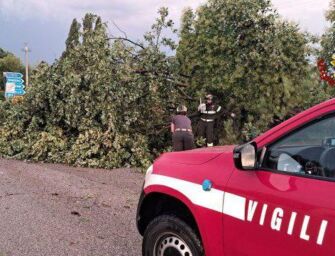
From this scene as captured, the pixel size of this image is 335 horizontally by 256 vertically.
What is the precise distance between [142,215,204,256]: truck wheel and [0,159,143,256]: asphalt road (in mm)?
1328

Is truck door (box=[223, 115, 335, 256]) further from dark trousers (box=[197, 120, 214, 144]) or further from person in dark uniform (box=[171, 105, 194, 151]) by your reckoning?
dark trousers (box=[197, 120, 214, 144])

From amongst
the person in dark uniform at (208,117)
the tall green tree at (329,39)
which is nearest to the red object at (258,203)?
the person in dark uniform at (208,117)

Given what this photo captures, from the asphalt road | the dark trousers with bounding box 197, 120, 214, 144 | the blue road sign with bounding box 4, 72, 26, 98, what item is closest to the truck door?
the asphalt road

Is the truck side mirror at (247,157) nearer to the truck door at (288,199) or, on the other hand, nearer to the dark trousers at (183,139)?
the truck door at (288,199)

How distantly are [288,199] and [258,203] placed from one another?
0.22 m

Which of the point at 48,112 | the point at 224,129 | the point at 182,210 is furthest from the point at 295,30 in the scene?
the point at 182,210

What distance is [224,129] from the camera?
11977 millimetres

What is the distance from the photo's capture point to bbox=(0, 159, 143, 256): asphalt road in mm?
5434

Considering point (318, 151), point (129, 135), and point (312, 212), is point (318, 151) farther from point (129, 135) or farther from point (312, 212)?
point (129, 135)

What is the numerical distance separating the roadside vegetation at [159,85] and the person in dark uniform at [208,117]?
313mm

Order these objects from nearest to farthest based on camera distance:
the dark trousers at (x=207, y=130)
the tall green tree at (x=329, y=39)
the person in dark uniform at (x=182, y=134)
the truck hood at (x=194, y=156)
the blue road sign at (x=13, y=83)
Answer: the truck hood at (x=194, y=156) < the person in dark uniform at (x=182, y=134) < the dark trousers at (x=207, y=130) < the tall green tree at (x=329, y=39) < the blue road sign at (x=13, y=83)

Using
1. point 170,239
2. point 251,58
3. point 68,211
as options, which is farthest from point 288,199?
point 251,58

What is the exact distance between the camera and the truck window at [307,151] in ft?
9.29

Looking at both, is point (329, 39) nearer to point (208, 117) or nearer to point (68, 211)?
point (208, 117)
